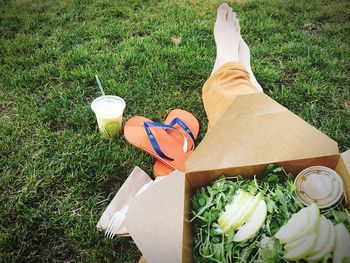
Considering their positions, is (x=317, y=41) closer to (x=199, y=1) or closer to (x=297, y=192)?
(x=199, y=1)

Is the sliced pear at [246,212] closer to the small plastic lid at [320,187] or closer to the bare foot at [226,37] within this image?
the small plastic lid at [320,187]

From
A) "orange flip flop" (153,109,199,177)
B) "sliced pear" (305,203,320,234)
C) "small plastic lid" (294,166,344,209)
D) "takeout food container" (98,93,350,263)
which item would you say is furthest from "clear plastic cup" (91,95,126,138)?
"sliced pear" (305,203,320,234)

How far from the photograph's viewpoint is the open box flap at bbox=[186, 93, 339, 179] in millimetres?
1297

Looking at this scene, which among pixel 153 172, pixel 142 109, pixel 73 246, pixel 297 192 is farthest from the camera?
pixel 142 109

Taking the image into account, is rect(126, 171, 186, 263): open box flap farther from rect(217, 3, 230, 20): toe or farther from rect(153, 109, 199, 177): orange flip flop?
rect(217, 3, 230, 20): toe

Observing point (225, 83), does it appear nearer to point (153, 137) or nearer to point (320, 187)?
point (153, 137)

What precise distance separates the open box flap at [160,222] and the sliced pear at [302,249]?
361 mm

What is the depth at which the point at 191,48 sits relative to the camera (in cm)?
270

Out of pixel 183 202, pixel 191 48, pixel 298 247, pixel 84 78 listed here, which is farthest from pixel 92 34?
pixel 298 247

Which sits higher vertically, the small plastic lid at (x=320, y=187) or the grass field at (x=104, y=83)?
the small plastic lid at (x=320, y=187)

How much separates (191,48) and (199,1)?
35.2 inches

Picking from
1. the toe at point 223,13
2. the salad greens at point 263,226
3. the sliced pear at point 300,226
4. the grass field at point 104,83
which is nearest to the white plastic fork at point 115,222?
Answer: the grass field at point 104,83

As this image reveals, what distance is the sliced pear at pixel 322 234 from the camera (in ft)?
3.51

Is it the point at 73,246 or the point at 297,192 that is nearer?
the point at 297,192
